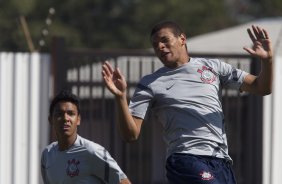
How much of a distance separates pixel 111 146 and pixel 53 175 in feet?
17.0

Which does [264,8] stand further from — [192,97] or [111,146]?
[192,97]

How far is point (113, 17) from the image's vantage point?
44656 millimetres

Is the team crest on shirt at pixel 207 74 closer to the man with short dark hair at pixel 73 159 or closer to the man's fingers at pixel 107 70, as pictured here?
the man's fingers at pixel 107 70

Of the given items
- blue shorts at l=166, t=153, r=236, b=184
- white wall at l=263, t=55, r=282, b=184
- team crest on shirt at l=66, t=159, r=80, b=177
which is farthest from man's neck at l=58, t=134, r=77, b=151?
white wall at l=263, t=55, r=282, b=184

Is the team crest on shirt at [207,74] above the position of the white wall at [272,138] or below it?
above

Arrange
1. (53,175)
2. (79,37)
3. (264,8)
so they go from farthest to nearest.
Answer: (264,8) < (79,37) < (53,175)

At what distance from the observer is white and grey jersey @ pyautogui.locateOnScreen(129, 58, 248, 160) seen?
6980 millimetres

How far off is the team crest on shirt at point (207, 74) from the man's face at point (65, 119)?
3.12 feet

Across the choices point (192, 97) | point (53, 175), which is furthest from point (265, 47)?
point (53, 175)

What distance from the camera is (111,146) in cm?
1266

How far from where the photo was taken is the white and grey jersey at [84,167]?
739 centimetres

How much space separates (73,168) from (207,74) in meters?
1.09

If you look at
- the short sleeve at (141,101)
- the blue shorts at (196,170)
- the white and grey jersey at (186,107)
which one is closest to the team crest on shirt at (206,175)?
the blue shorts at (196,170)

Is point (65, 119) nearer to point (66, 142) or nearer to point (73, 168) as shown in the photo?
point (66, 142)
